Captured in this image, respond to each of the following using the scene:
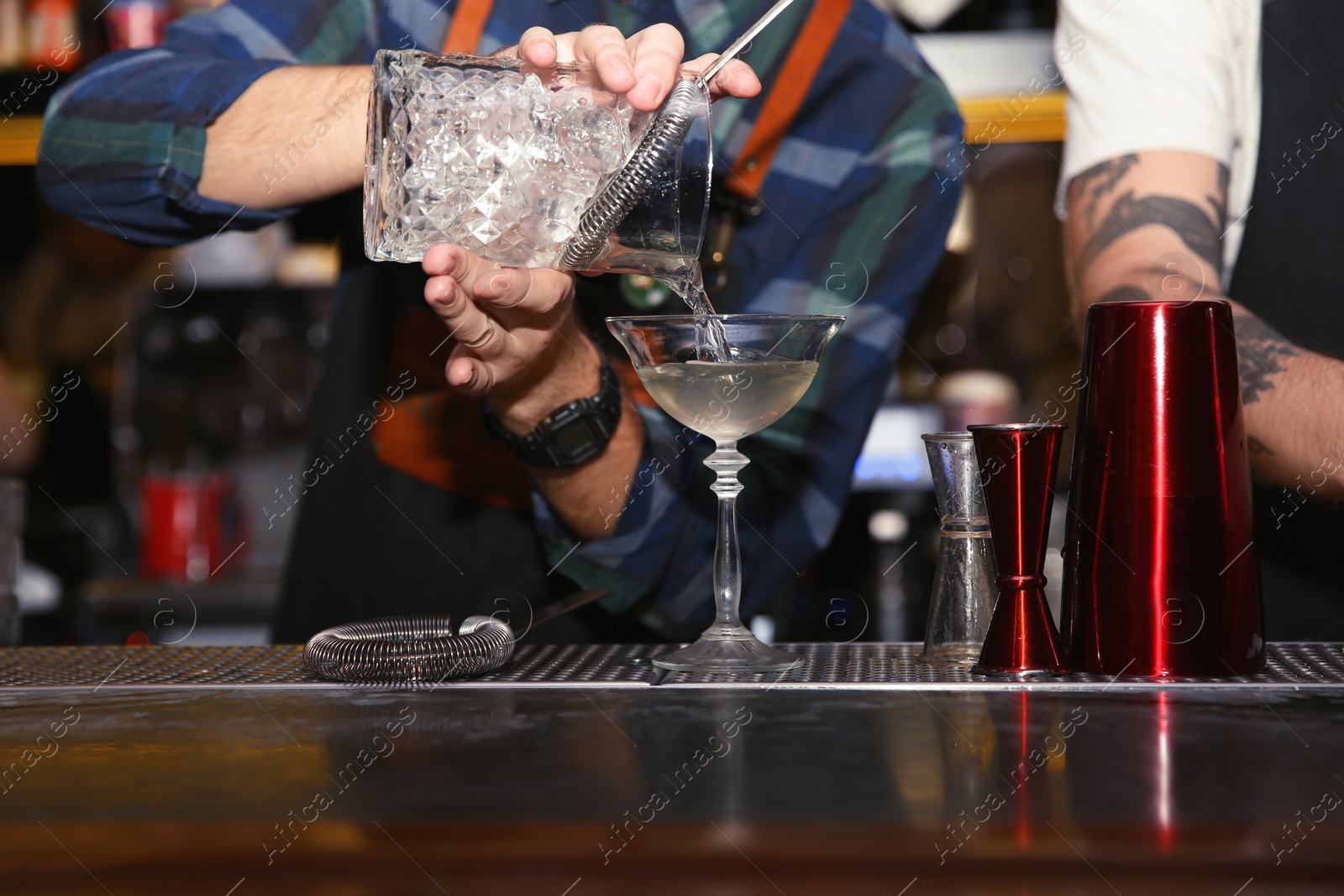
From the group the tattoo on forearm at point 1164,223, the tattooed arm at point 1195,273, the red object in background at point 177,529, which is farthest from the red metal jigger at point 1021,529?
the red object in background at point 177,529

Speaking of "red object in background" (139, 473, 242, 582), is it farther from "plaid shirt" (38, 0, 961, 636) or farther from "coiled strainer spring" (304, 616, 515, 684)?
"coiled strainer spring" (304, 616, 515, 684)

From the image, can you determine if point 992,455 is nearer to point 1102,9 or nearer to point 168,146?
point 1102,9

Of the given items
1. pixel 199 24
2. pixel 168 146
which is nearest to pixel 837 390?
pixel 168 146

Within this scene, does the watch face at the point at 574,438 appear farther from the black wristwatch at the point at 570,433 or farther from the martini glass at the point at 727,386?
the martini glass at the point at 727,386

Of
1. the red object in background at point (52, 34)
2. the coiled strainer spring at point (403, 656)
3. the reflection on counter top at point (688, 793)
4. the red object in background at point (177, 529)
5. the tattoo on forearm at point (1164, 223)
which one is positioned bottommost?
the red object in background at point (177, 529)

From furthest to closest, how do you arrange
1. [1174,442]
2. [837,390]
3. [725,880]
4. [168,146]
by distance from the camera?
[837,390]
[168,146]
[1174,442]
[725,880]

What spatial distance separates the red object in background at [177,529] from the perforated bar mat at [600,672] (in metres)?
1.56

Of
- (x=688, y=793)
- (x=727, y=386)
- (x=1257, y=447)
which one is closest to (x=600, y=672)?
(x=727, y=386)

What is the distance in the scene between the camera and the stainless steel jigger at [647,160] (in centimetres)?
79

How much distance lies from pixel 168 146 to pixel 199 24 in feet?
0.96

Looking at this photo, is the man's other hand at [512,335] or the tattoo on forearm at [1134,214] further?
the tattoo on forearm at [1134,214]

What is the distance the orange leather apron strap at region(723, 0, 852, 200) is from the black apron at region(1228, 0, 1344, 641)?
544 mm

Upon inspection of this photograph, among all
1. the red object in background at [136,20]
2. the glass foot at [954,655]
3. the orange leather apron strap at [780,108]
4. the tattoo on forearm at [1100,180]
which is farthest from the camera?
the red object in background at [136,20]

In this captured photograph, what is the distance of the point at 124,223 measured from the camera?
1400 millimetres
